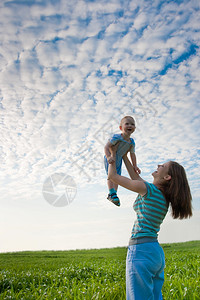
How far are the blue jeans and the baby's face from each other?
1.98 metres

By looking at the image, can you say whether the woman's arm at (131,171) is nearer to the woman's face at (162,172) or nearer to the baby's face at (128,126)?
the baby's face at (128,126)

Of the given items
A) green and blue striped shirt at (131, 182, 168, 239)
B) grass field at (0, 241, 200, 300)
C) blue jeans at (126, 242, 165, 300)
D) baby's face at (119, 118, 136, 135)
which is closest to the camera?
blue jeans at (126, 242, 165, 300)

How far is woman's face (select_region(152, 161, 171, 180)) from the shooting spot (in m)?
3.17

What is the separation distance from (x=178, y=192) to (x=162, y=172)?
295mm

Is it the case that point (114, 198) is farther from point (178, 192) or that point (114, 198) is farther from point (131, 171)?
point (178, 192)

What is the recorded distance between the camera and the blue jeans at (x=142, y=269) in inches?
108

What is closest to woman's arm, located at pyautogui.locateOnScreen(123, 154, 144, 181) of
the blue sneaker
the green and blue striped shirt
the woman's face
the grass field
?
the blue sneaker

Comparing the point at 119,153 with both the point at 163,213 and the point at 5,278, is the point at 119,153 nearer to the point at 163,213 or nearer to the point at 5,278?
the point at 163,213

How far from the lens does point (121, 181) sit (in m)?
3.04

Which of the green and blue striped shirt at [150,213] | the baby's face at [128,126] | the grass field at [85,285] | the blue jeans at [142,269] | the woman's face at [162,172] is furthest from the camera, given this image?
the grass field at [85,285]

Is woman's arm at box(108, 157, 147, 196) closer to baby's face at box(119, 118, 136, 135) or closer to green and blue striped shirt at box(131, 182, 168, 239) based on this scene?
green and blue striped shirt at box(131, 182, 168, 239)

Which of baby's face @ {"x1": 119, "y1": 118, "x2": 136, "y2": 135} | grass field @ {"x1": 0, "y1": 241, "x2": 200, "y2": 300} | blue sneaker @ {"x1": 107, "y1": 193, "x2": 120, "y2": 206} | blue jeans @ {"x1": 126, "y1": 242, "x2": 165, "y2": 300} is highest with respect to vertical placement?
baby's face @ {"x1": 119, "y1": 118, "x2": 136, "y2": 135}

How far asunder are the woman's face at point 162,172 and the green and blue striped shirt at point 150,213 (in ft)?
0.54

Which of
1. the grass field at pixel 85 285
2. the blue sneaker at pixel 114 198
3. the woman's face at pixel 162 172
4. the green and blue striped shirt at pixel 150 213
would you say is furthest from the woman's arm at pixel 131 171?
the grass field at pixel 85 285
